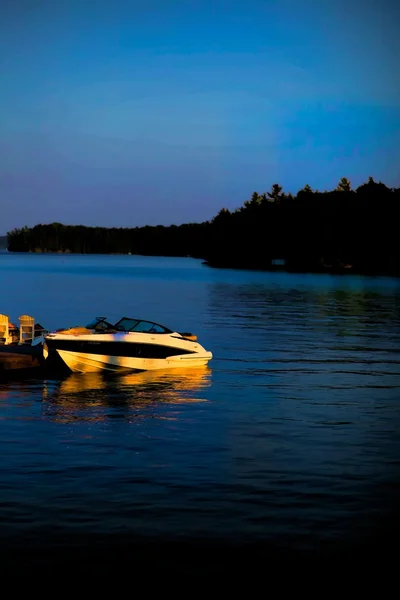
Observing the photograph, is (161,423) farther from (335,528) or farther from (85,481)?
(335,528)

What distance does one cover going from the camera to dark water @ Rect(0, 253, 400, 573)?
58.0 ft

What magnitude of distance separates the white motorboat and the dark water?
1.13 m

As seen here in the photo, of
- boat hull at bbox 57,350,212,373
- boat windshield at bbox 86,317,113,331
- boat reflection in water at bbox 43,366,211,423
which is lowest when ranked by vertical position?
boat reflection in water at bbox 43,366,211,423

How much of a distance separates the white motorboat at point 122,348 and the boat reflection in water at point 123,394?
48 cm

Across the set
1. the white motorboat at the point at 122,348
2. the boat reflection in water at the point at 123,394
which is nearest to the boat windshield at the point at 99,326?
the white motorboat at the point at 122,348

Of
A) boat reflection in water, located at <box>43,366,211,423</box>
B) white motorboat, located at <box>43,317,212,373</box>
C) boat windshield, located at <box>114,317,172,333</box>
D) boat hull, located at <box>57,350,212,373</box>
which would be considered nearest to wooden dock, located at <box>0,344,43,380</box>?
white motorboat, located at <box>43,317,212,373</box>

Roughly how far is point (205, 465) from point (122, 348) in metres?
20.8

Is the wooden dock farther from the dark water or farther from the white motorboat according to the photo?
the dark water

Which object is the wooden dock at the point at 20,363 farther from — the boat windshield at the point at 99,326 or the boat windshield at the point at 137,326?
the boat windshield at the point at 137,326

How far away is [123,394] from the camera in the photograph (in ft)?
126

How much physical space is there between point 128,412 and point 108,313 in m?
62.1

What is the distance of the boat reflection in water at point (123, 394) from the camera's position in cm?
3322

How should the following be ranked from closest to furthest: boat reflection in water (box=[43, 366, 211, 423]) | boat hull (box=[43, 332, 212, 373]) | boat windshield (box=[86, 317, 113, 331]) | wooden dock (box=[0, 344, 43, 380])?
boat reflection in water (box=[43, 366, 211, 423]) < boat hull (box=[43, 332, 212, 373]) < wooden dock (box=[0, 344, 43, 380]) < boat windshield (box=[86, 317, 113, 331])

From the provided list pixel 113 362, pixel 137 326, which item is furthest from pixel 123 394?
pixel 137 326
